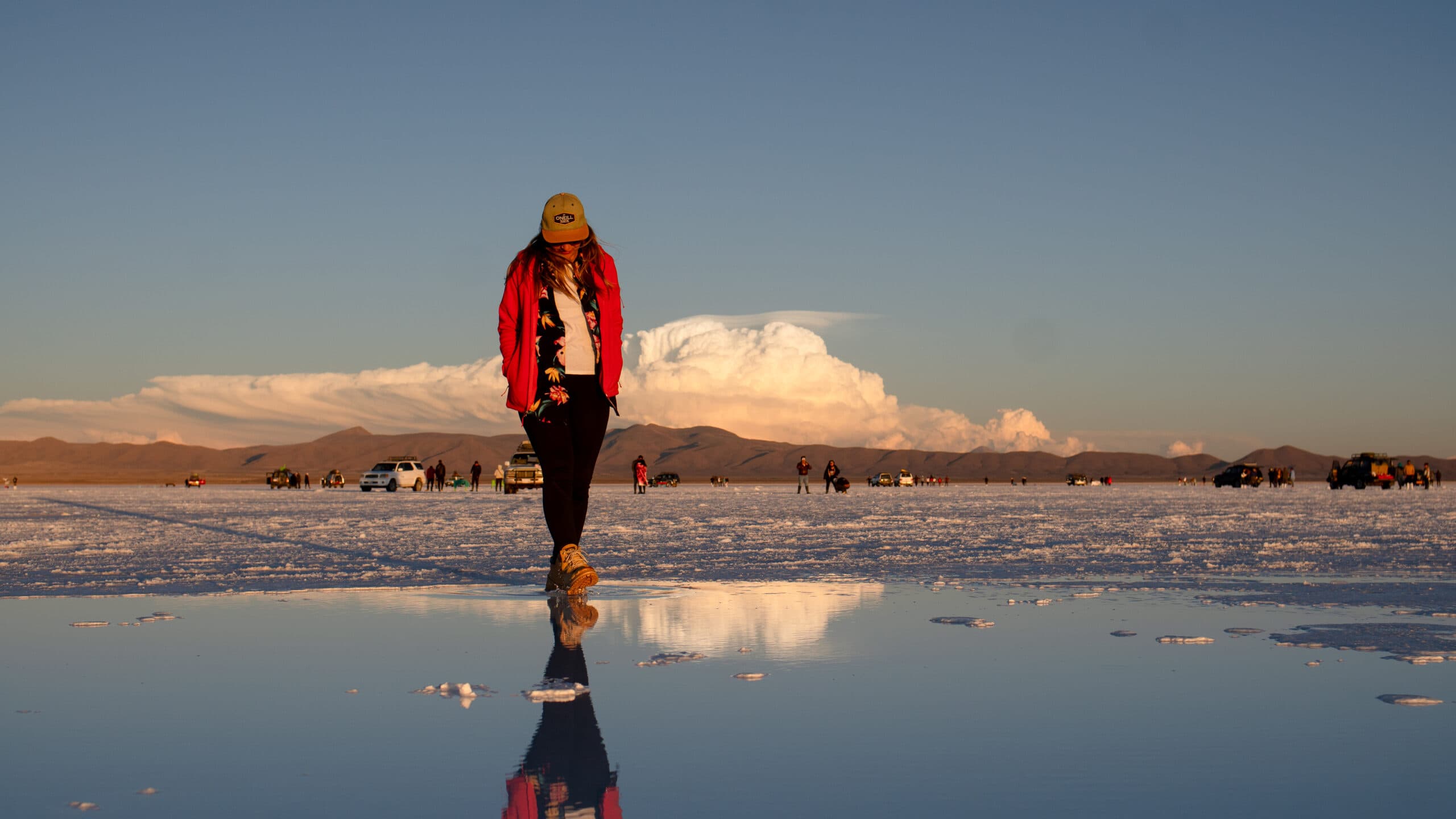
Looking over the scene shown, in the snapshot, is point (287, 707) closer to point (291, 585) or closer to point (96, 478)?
point (291, 585)

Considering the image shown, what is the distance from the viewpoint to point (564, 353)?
7617 mm

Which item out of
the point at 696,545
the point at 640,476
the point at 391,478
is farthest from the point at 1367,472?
the point at 696,545

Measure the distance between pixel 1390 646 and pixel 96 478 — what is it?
173 meters

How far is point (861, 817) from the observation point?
2875mm

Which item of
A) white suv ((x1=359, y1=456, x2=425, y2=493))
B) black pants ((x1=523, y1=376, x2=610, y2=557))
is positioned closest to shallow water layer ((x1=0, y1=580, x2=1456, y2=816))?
black pants ((x1=523, y1=376, x2=610, y2=557))

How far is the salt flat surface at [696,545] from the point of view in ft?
31.6

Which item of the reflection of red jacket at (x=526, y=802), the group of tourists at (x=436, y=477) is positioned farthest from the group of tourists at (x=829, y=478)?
the reflection of red jacket at (x=526, y=802)

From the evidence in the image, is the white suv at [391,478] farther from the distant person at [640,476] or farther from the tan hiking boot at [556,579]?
the tan hiking boot at [556,579]

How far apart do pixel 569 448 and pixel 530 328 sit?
79cm

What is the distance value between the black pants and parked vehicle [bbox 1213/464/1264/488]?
73.8 metres

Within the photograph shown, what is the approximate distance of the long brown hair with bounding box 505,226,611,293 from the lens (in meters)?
7.60

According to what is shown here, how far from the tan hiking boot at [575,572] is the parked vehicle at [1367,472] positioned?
68.7 m

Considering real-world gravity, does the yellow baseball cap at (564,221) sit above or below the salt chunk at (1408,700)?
above

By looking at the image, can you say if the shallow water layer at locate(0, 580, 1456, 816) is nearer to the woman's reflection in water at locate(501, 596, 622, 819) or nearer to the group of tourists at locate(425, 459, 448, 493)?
the woman's reflection in water at locate(501, 596, 622, 819)
